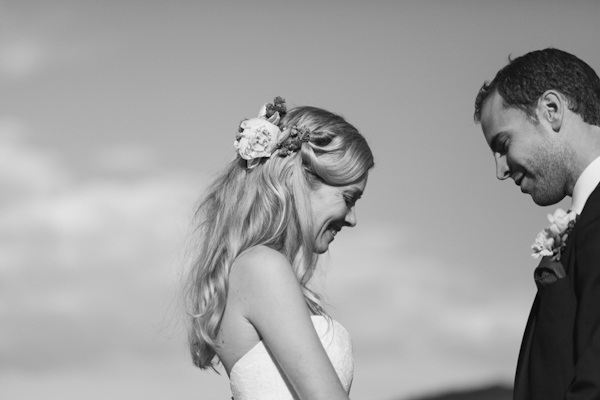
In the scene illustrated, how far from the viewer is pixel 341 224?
3.95m

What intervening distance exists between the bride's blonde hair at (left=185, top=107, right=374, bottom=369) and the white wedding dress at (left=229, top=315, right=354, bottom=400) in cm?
17

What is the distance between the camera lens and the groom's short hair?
3699 millimetres

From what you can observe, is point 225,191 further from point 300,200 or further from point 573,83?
point 573,83

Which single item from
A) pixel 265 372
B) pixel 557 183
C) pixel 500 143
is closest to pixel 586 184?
pixel 557 183

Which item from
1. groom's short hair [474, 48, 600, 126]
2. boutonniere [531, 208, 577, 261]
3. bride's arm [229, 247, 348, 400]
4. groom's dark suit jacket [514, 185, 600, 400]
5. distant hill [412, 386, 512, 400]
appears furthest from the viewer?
distant hill [412, 386, 512, 400]

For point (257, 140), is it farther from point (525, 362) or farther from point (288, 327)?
point (525, 362)

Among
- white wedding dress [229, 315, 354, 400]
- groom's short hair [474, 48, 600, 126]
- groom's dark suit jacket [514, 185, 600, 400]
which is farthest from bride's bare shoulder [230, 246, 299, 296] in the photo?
groom's short hair [474, 48, 600, 126]

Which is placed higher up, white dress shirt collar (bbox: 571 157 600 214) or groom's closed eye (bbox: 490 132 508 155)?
groom's closed eye (bbox: 490 132 508 155)

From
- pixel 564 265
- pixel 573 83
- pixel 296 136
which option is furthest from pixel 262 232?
pixel 573 83

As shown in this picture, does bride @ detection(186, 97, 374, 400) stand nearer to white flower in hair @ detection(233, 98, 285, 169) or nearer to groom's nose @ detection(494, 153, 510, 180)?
white flower in hair @ detection(233, 98, 285, 169)

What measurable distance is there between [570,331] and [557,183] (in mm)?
715

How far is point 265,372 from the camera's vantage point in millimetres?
3525

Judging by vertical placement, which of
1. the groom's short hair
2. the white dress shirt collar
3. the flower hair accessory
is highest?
the groom's short hair

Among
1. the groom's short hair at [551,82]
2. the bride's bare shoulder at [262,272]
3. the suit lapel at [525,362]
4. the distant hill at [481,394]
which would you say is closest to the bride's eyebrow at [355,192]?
the bride's bare shoulder at [262,272]
